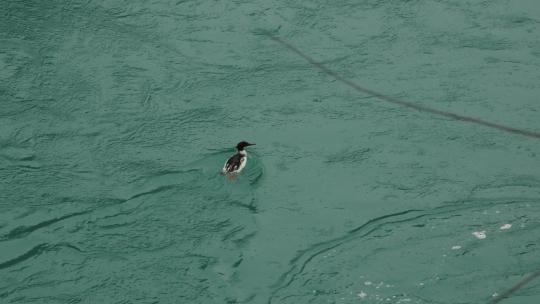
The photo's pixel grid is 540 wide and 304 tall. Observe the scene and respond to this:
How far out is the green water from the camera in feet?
14.9

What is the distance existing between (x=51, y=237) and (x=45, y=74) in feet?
5.64

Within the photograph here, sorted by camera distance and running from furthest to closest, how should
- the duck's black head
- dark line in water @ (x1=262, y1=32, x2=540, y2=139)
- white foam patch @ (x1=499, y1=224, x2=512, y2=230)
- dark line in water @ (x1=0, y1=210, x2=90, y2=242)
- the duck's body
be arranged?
1. dark line in water @ (x1=262, y1=32, x2=540, y2=139)
2. the duck's black head
3. the duck's body
4. white foam patch @ (x1=499, y1=224, x2=512, y2=230)
5. dark line in water @ (x1=0, y1=210, x2=90, y2=242)

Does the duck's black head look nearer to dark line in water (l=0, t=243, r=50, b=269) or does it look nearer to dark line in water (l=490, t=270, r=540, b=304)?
dark line in water (l=0, t=243, r=50, b=269)

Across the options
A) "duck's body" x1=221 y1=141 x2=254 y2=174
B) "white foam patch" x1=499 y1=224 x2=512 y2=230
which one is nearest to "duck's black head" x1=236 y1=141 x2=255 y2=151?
"duck's body" x1=221 y1=141 x2=254 y2=174

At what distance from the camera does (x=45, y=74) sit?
5977 mm

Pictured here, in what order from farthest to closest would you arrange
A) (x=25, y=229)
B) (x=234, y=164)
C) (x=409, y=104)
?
(x=409, y=104), (x=234, y=164), (x=25, y=229)

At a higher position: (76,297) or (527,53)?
(527,53)

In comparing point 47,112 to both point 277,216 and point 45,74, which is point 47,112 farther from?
point 277,216

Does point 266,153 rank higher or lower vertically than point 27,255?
higher

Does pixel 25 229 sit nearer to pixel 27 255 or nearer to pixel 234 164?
pixel 27 255

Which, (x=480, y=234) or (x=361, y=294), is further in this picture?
(x=480, y=234)

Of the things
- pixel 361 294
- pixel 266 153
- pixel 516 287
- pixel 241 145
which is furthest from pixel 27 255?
pixel 516 287

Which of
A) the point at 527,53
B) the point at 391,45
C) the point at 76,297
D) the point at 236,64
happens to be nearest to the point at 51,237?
the point at 76,297

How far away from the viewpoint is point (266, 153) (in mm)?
5379
